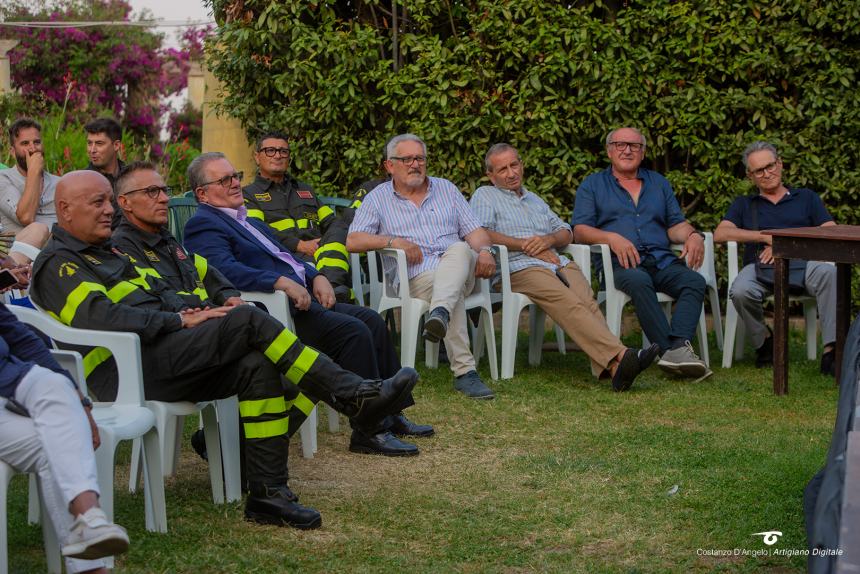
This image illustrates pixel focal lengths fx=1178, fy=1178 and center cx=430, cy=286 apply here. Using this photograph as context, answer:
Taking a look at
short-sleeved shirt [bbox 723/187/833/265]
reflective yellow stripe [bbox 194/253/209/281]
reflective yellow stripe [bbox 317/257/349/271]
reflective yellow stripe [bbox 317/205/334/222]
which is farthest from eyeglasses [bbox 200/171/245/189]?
short-sleeved shirt [bbox 723/187/833/265]

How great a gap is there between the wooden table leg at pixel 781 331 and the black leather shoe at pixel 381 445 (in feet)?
7.27

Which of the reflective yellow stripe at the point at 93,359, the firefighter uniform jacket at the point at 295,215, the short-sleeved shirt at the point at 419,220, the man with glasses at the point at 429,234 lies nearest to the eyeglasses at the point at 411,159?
the man with glasses at the point at 429,234

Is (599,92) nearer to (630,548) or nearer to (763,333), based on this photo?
(763,333)

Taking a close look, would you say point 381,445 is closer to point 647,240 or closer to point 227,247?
point 227,247

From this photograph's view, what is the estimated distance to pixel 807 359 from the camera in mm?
7199

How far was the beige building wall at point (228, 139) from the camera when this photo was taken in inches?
352

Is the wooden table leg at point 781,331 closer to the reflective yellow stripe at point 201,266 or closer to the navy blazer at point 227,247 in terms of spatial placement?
the navy blazer at point 227,247

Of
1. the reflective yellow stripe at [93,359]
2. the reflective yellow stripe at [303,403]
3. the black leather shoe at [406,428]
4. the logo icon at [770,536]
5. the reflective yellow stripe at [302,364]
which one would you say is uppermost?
the reflective yellow stripe at [93,359]

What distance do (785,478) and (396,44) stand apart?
16.0ft

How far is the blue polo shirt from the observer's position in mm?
7043

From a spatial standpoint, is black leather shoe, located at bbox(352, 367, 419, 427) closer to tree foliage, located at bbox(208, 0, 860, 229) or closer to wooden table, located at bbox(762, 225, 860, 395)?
wooden table, located at bbox(762, 225, 860, 395)

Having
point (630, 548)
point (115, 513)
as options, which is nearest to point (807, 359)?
point (630, 548)

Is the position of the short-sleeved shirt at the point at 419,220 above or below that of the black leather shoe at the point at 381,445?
above

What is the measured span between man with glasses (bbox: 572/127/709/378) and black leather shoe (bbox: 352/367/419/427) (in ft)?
9.26
